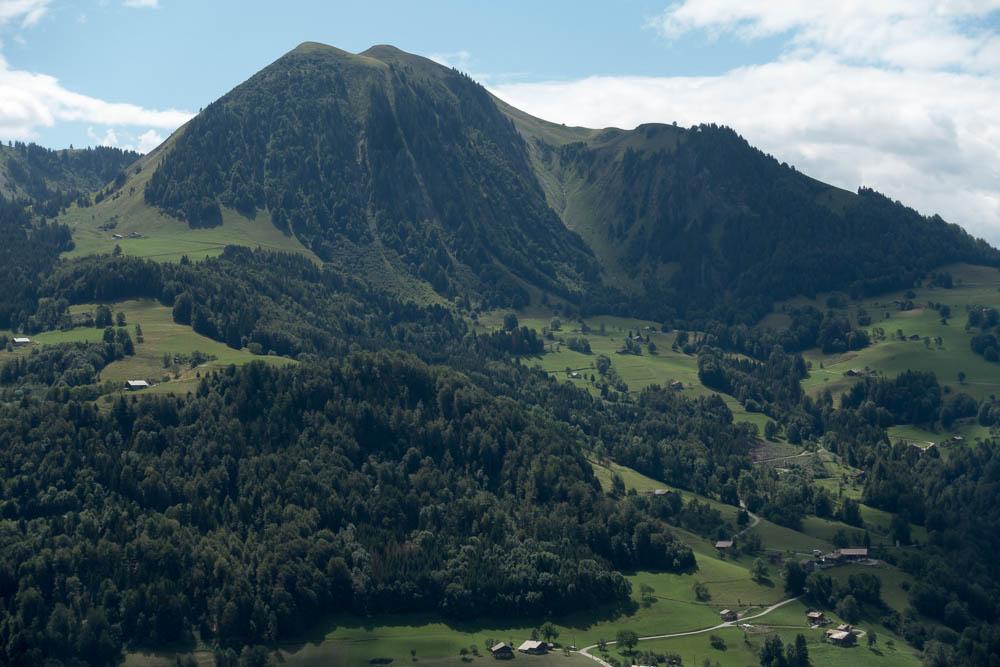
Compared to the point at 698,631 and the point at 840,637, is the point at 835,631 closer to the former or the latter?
the point at 840,637

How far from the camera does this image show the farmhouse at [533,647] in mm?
155375

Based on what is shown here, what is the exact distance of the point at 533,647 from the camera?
15600 cm

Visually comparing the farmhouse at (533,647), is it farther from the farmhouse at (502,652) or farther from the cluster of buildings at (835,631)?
the cluster of buildings at (835,631)

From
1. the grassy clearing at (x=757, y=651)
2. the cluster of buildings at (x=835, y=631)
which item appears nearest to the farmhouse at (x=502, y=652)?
the grassy clearing at (x=757, y=651)

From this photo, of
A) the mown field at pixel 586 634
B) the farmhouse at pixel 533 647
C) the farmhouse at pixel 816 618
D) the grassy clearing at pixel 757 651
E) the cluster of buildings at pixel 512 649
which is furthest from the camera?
the farmhouse at pixel 816 618

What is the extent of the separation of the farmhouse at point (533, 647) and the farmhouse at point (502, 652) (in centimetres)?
151

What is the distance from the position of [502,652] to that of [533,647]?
3954mm

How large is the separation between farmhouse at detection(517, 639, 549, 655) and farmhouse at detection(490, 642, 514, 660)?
151 cm

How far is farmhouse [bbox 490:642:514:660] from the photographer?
506 feet

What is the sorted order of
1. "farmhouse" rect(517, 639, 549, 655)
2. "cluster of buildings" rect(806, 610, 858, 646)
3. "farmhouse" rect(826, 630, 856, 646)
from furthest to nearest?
"cluster of buildings" rect(806, 610, 858, 646) → "farmhouse" rect(826, 630, 856, 646) → "farmhouse" rect(517, 639, 549, 655)

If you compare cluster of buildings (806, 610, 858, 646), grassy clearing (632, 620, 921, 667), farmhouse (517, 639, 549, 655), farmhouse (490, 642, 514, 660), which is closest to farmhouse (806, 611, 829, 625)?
cluster of buildings (806, 610, 858, 646)

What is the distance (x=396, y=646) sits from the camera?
157500 mm

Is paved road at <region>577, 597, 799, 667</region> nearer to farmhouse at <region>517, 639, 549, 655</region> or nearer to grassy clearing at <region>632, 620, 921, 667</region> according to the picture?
grassy clearing at <region>632, 620, 921, 667</region>

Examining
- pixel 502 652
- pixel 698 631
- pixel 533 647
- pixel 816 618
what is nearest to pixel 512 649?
pixel 502 652
